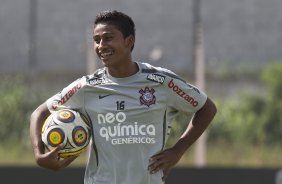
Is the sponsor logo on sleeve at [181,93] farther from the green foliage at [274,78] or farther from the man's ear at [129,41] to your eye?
the green foliage at [274,78]

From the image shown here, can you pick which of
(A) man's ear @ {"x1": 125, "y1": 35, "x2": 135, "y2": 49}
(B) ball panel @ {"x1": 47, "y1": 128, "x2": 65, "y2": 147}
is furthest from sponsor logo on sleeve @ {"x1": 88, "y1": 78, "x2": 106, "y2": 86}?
(B) ball panel @ {"x1": 47, "y1": 128, "x2": 65, "y2": 147}

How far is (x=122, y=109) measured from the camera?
5930mm

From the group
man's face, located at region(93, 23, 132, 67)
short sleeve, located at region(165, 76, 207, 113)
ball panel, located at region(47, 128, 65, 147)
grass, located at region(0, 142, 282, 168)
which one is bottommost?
grass, located at region(0, 142, 282, 168)

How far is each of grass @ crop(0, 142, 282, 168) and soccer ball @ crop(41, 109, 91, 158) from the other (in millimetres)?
9626

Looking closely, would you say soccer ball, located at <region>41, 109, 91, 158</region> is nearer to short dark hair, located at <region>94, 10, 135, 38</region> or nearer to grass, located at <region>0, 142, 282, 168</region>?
short dark hair, located at <region>94, 10, 135, 38</region>

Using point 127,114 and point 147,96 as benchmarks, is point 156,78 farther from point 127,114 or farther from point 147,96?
point 127,114

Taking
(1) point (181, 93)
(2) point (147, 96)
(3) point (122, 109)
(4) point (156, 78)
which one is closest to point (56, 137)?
(3) point (122, 109)

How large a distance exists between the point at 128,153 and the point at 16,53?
12052mm

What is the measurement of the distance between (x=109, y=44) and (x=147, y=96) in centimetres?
45

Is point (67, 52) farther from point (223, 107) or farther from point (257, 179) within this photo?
point (257, 179)

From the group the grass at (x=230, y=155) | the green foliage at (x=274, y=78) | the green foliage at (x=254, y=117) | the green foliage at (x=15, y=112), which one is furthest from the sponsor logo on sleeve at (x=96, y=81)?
the green foliage at (x=274, y=78)

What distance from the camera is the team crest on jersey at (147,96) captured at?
5.96 m

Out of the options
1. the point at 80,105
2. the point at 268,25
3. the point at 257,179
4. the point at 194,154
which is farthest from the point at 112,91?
the point at 268,25

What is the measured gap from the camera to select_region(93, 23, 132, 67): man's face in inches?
229
